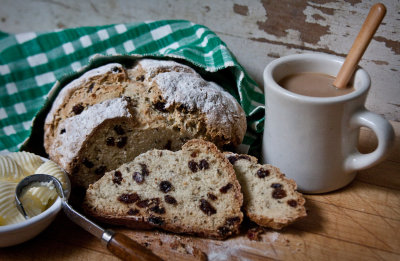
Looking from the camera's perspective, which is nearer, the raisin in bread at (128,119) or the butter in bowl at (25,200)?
the butter in bowl at (25,200)

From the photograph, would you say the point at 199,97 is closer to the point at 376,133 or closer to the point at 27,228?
the point at 376,133

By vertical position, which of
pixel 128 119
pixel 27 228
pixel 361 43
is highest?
pixel 361 43

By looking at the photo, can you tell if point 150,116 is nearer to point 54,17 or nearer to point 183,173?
point 183,173

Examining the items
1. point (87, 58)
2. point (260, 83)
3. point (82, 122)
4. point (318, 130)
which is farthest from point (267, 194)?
point (87, 58)

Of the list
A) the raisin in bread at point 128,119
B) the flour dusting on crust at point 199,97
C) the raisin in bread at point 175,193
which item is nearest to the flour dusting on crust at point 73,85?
the raisin in bread at point 128,119

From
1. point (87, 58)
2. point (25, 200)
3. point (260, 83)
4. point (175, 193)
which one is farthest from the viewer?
point (260, 83)

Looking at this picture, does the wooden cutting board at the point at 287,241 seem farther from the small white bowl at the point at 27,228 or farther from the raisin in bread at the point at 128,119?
the raisin in bread at the point at 128,119

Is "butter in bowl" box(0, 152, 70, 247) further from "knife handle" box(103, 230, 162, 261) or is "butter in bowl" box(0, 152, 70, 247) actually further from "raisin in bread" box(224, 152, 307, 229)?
"raisin in bread" box(224, 152, 307, 229)

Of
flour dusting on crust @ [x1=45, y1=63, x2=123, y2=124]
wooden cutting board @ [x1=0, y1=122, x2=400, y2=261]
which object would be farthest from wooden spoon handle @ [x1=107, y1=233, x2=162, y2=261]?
flour dusting on crust @ [x1=45, y1=63, x2=123, y2=124]
